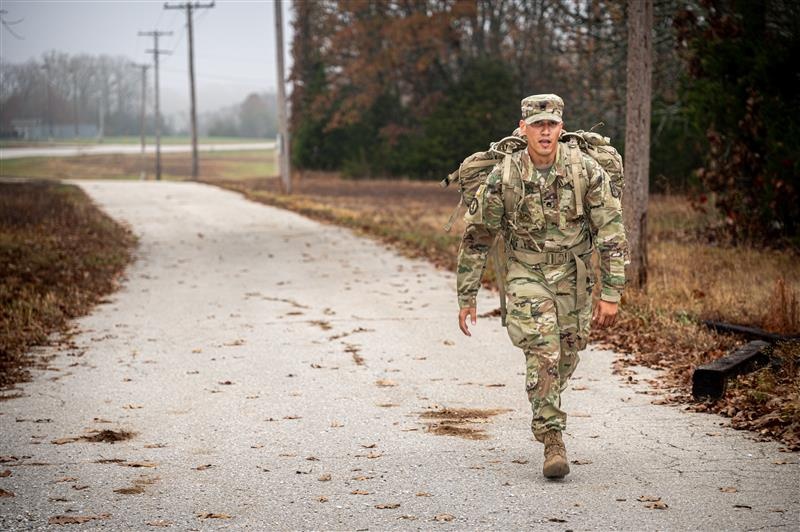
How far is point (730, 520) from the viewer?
195 inches

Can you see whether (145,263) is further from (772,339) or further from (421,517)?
(421,517)

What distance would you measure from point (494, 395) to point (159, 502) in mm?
3156

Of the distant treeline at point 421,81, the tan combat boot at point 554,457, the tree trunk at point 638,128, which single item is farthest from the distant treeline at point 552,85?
the tan combat boot at point 554,457

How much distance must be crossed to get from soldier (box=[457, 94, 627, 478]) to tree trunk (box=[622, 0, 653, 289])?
6.62 metres

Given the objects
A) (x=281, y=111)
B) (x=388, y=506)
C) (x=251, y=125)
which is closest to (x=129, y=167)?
(x=281, y=111)

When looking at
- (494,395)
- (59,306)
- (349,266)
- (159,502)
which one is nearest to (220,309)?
(59,306)

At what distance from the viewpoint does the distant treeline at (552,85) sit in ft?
47.8

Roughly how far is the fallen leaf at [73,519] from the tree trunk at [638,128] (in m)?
8.29

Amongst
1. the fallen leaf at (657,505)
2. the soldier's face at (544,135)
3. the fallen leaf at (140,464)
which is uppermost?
the soldier's face at (544,135)

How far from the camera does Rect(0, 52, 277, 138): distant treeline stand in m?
67.8

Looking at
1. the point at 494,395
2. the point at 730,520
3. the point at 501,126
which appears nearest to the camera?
the point at 730,520

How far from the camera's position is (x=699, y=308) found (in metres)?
10.6

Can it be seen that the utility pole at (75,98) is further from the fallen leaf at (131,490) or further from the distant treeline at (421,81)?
the fallen leaf at (131,490)

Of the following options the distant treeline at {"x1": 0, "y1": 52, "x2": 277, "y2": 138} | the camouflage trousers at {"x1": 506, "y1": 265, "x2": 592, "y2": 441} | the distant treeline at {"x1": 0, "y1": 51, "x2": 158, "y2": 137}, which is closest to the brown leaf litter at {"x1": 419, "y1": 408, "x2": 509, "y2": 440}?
the camouflage trousers at {"x1": 506, "y1": 265, "x2": 592, "y2": 441}
